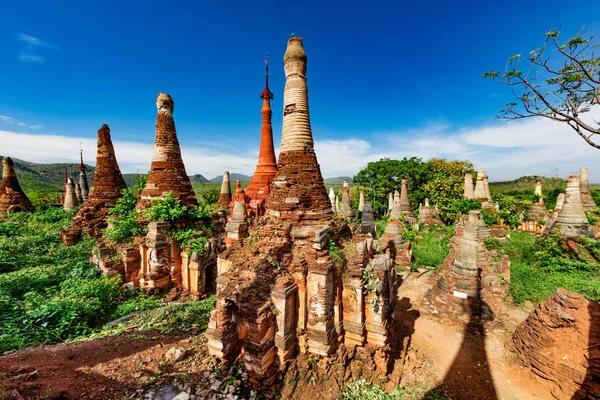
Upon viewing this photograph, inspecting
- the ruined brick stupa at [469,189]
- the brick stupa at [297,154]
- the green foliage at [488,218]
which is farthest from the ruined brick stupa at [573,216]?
the brick stupa at [297,154]

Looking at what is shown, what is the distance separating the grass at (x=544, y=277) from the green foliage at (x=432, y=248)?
155 inches

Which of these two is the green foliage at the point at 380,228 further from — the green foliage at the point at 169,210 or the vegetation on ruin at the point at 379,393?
the green foliage at the point at 169,210

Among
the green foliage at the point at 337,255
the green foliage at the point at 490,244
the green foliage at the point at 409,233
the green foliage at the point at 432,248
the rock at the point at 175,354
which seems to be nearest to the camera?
the rock at the point at 175,354

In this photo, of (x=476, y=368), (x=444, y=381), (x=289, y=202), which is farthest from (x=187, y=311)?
(x=476, y=368)

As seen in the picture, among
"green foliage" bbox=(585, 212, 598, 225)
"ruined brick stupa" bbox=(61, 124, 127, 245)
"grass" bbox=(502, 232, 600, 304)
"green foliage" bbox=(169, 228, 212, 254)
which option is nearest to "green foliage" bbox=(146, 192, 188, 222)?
"green foliage" bbox=(169, 228, 212, 254)

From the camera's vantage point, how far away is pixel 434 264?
1648 centimetres

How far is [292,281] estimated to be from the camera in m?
6.12

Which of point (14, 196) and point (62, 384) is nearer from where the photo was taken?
point (62, 384)

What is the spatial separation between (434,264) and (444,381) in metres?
10.5

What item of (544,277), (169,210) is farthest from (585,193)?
(169,210)

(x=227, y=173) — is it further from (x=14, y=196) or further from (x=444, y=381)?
(x=444, y=381)

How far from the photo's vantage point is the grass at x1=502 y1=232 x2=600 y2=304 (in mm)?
9889

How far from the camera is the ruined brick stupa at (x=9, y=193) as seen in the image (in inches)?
566

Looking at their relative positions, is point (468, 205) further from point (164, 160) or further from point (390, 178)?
point (390, 178)
